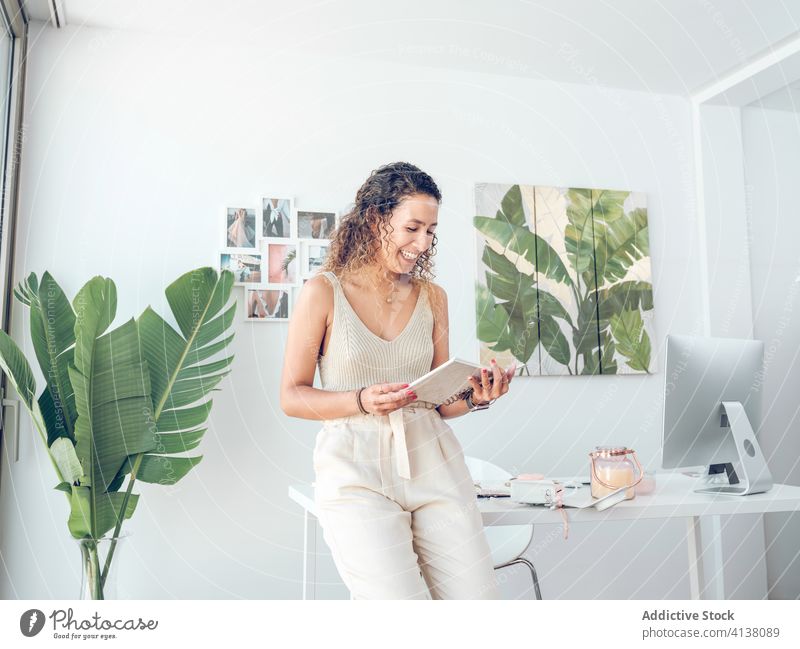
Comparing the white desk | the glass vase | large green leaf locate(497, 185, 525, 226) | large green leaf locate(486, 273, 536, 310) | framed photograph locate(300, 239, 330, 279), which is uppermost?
large green leaf locate(497, 185, 525, 226)

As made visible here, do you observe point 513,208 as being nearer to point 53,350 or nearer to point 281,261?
point 281,261

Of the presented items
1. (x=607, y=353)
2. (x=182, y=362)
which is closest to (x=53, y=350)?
(x=182, y=362)

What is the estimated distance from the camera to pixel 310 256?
111 inches

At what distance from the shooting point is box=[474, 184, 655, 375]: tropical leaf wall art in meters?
3.03

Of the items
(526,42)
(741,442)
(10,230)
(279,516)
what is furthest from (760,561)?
(10,230)

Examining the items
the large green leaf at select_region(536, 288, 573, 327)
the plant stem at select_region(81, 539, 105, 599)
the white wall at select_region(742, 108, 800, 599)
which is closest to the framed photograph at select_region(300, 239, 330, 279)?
the large green leaf at select_region(536, 288, 573, 327)

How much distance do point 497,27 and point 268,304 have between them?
4.32ft

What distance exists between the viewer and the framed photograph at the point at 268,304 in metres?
2.71

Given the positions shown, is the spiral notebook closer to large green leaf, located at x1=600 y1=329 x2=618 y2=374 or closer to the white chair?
the white chair

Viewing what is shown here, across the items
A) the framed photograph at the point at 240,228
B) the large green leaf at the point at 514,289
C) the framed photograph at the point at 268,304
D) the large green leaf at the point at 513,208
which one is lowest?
the framed photograph at the point at 268,304

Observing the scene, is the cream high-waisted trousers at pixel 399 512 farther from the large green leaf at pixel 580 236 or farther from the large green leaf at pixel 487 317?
the large green leaf at pixel 580 236

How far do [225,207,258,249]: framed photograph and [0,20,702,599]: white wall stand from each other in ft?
0.15

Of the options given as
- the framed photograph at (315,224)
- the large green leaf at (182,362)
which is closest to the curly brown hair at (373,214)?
the large green leaf at (182,362)

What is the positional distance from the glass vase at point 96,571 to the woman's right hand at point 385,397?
48.2 inches
